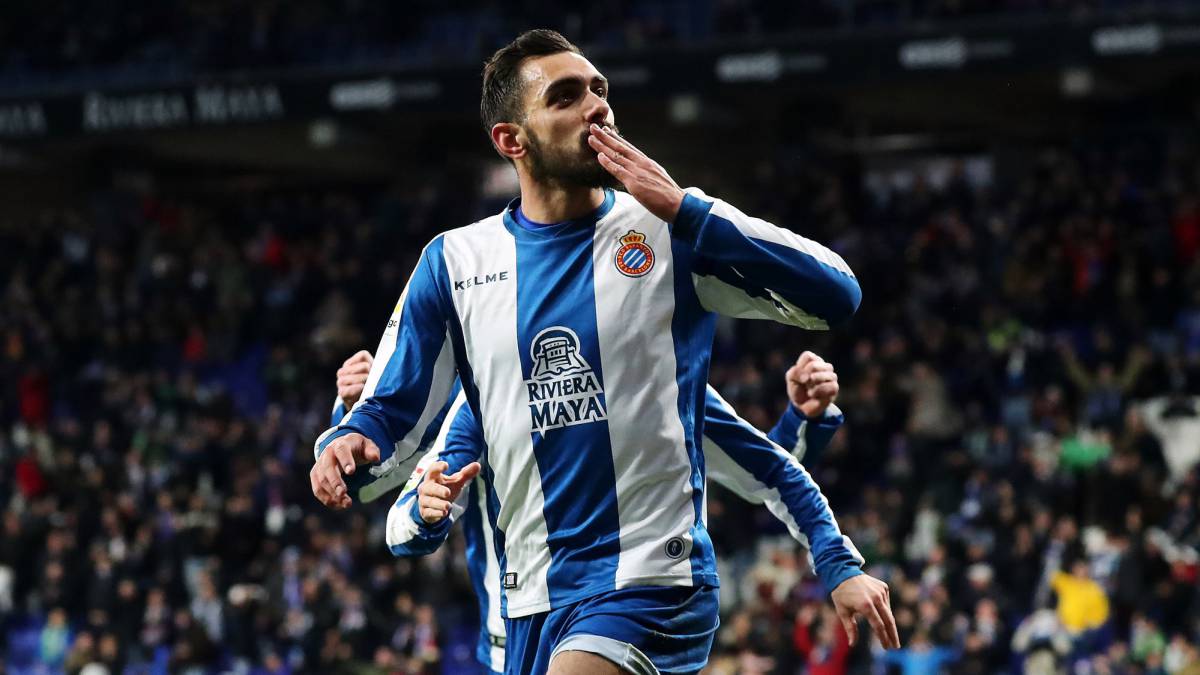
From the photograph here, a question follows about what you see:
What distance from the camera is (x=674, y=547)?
5.02 meters

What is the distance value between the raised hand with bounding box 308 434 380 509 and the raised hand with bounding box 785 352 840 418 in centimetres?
162

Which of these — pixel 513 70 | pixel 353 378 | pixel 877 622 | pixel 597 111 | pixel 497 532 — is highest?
pixel 513 70

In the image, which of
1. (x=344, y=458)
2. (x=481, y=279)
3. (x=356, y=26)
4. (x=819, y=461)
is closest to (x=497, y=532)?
(x=344, y=458)

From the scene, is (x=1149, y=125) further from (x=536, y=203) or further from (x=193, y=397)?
(x=536, y=203)

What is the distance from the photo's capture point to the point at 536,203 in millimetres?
5266

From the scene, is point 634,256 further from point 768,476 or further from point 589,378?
point 768,476

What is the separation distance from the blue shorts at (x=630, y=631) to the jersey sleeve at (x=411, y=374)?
63 centimetres

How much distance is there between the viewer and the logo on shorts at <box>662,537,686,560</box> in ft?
16.5

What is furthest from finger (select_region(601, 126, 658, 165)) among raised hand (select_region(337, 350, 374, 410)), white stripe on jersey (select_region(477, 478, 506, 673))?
white stripe on jersey (select_region(477, 478, 506, 673))

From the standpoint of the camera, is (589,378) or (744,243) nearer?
(744,243)

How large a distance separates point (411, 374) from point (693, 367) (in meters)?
0.82

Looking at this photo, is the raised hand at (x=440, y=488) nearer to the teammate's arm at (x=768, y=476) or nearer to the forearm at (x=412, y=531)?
the forearm at (x=412, y=531)

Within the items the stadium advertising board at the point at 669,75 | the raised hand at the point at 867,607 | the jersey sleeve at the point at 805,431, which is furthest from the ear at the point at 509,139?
the stadium advertising board at the point at 669,75

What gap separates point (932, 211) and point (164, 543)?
10216 millimetres
